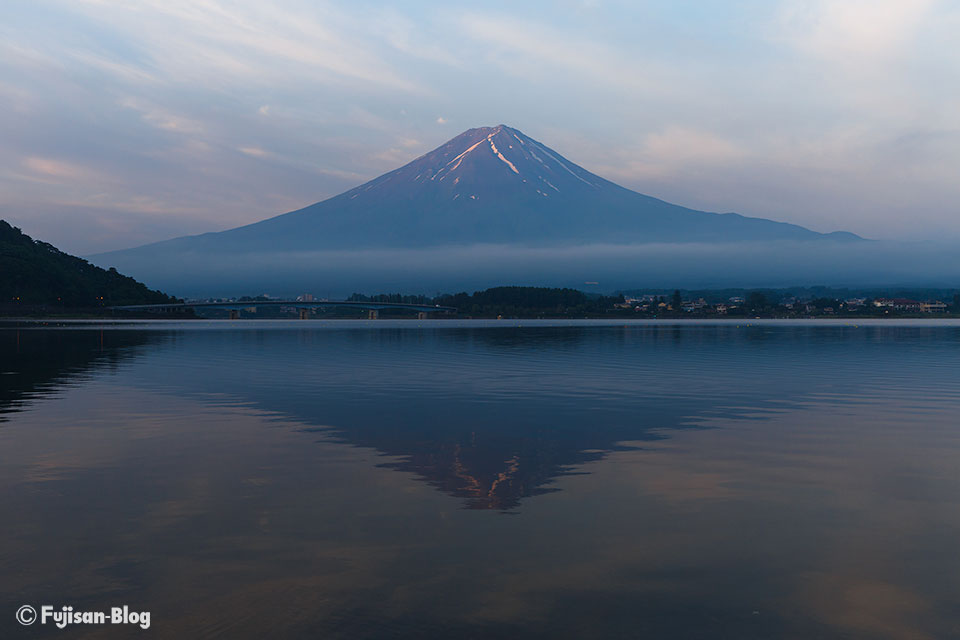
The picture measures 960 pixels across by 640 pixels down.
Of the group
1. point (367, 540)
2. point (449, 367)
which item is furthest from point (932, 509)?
point (449, 367)

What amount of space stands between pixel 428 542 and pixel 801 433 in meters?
12.6

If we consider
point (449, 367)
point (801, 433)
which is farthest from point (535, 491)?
point (449, 367)

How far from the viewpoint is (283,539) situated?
10.1 metres

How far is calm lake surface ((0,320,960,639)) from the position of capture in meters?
7.79

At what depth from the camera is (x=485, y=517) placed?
11227 mm

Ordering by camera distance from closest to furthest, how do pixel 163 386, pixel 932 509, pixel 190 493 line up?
pixel 932 509 → pixel 190 493 → pixel 163 386

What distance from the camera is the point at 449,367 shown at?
1688 inches

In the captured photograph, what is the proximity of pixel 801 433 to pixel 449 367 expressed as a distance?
82.5ft

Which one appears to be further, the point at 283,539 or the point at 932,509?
the point at 932,509

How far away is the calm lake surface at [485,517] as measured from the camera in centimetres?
779

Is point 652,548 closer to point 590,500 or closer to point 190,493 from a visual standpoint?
Answer: point 590,500

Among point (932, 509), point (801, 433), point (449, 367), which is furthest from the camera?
point (449, 367)

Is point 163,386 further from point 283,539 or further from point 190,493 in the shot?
point 283,539

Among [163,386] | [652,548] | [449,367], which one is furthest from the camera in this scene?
[449,367]
